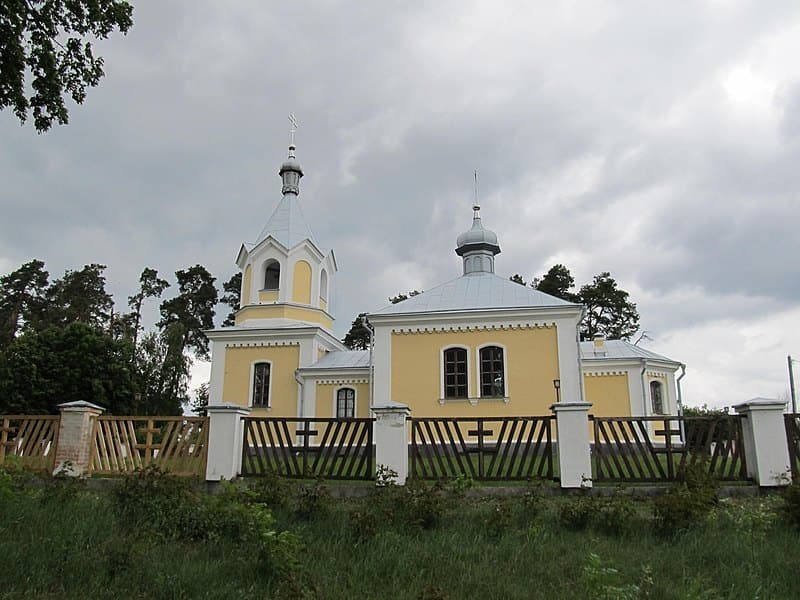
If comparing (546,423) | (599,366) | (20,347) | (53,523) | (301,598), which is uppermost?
(20,347)

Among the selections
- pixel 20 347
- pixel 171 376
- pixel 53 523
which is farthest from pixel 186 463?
pixel 171 376

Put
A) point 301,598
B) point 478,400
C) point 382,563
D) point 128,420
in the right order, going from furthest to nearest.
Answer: point 478,400 → point 128,420 → point 382,563 → point 301,598

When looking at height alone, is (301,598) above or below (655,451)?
below

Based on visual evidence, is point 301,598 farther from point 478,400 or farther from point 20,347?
point 20,347

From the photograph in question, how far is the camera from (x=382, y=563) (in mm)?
5855

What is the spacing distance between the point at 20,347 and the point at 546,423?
26.8 m

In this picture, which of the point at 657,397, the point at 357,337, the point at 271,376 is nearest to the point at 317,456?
the point at 271,376

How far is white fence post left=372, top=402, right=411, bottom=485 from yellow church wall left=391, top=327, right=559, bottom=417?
8484 mm

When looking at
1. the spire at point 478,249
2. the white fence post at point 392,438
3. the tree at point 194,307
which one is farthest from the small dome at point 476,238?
the tree at point 194,307

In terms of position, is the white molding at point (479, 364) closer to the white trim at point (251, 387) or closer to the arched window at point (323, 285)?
the white trim at point (251, 387)

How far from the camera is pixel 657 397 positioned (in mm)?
21172

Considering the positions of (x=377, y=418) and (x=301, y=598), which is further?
(x=377, y=418)

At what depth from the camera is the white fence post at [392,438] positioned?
28.7 ft

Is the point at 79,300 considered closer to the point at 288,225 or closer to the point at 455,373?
the point at 288,225
